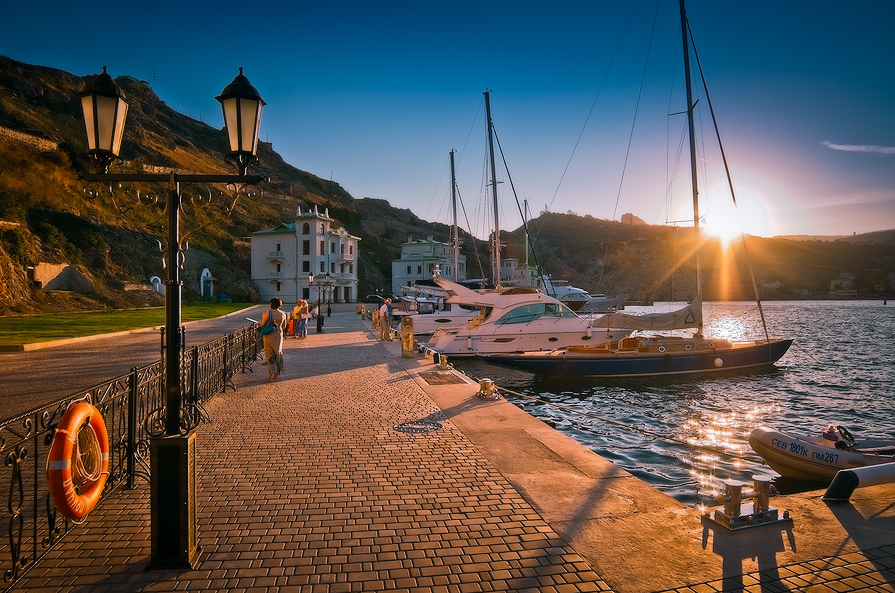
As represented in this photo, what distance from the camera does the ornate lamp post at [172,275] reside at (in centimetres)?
376

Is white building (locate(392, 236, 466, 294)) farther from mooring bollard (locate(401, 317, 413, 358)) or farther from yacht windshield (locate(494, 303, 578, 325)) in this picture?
mooring bollard (locate(401, 317, 413, 358))

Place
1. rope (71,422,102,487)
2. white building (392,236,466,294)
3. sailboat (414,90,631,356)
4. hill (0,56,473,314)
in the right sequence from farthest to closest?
white building (392,236,466,294)
hill (0,56,473,314)
sailboat (414,90,631,356)
rope (71,422,102,487)

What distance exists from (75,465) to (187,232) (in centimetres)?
211

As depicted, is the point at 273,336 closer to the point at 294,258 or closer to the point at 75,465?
the point at 75,465

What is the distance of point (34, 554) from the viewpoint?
146 inches

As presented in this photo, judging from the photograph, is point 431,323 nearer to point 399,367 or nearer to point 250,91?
point 399,367

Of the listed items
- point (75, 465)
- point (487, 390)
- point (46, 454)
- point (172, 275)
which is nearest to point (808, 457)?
point (487, 390)

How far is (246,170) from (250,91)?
0.73m

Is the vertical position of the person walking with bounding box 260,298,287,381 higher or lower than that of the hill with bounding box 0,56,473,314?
lower

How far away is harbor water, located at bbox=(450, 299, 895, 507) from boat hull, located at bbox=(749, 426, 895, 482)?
454 millimetres

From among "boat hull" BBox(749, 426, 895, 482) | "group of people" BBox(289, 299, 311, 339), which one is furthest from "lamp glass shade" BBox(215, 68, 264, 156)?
"group of people" BBox(289, 299, 311, 339)

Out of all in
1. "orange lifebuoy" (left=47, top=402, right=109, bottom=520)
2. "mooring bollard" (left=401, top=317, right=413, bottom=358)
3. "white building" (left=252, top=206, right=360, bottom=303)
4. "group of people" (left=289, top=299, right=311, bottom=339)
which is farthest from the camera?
"white building" (left=252, top=206, right=360, bottom=303)

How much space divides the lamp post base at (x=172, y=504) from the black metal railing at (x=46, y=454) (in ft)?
2.39

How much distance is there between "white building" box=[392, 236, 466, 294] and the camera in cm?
7931
